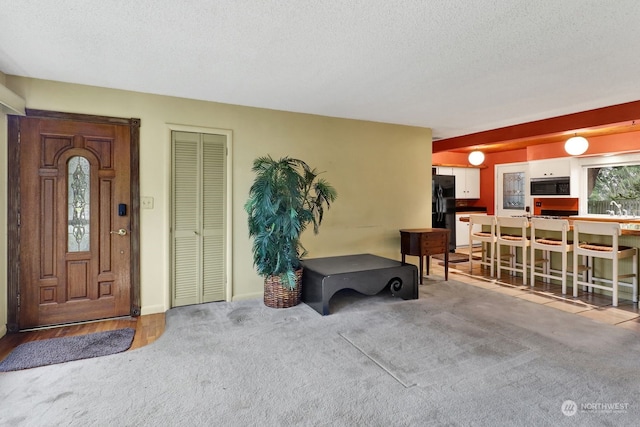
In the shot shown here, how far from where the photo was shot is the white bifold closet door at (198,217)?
145 inches

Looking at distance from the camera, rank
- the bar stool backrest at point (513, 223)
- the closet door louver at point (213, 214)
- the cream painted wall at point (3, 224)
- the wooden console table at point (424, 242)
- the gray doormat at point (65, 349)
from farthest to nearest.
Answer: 1. the bar stool backrest at point (513, 223)
2. the wooden console table at point (424, 242)
3. the closet door louver at point (213, 214)
4. the cream painted wall at point (3, 224)
5. the gray doormat at point (65, 349)

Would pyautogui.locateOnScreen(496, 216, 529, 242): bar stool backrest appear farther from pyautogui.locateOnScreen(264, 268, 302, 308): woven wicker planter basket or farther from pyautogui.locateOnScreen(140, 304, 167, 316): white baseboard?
pyautogui.locateOnScreen(140, 304, 167, 316): white baseboard

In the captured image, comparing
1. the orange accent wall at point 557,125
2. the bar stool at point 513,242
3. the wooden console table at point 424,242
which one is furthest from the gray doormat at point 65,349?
the orange accent wall at point 557,125

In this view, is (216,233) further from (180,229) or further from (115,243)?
(115,243)

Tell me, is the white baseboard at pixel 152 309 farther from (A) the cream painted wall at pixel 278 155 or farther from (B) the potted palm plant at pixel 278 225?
(B) the potted palm plant at pixel 278 225

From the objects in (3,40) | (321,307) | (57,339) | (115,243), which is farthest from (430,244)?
(3,40)

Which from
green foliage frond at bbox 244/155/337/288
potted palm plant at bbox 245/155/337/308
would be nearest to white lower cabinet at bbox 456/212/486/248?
potted palm plant at bbox 245/155/337/308

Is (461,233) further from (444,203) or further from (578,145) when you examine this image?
(578,145)

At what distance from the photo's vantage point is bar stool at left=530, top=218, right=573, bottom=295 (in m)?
4.23

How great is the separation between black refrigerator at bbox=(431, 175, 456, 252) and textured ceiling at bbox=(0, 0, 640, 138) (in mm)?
3647

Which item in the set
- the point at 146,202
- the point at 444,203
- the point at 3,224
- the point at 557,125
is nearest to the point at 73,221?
the point at 3,224

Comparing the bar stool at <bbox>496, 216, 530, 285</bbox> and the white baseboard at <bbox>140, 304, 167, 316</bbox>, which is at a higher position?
the bar stool at <bbox>496, 216, 530, 285</bbox>

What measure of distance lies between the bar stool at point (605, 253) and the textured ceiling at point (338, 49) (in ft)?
4.68

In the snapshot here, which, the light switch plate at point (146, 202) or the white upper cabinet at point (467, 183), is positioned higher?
the white upper cabinet at point (467, 183)
